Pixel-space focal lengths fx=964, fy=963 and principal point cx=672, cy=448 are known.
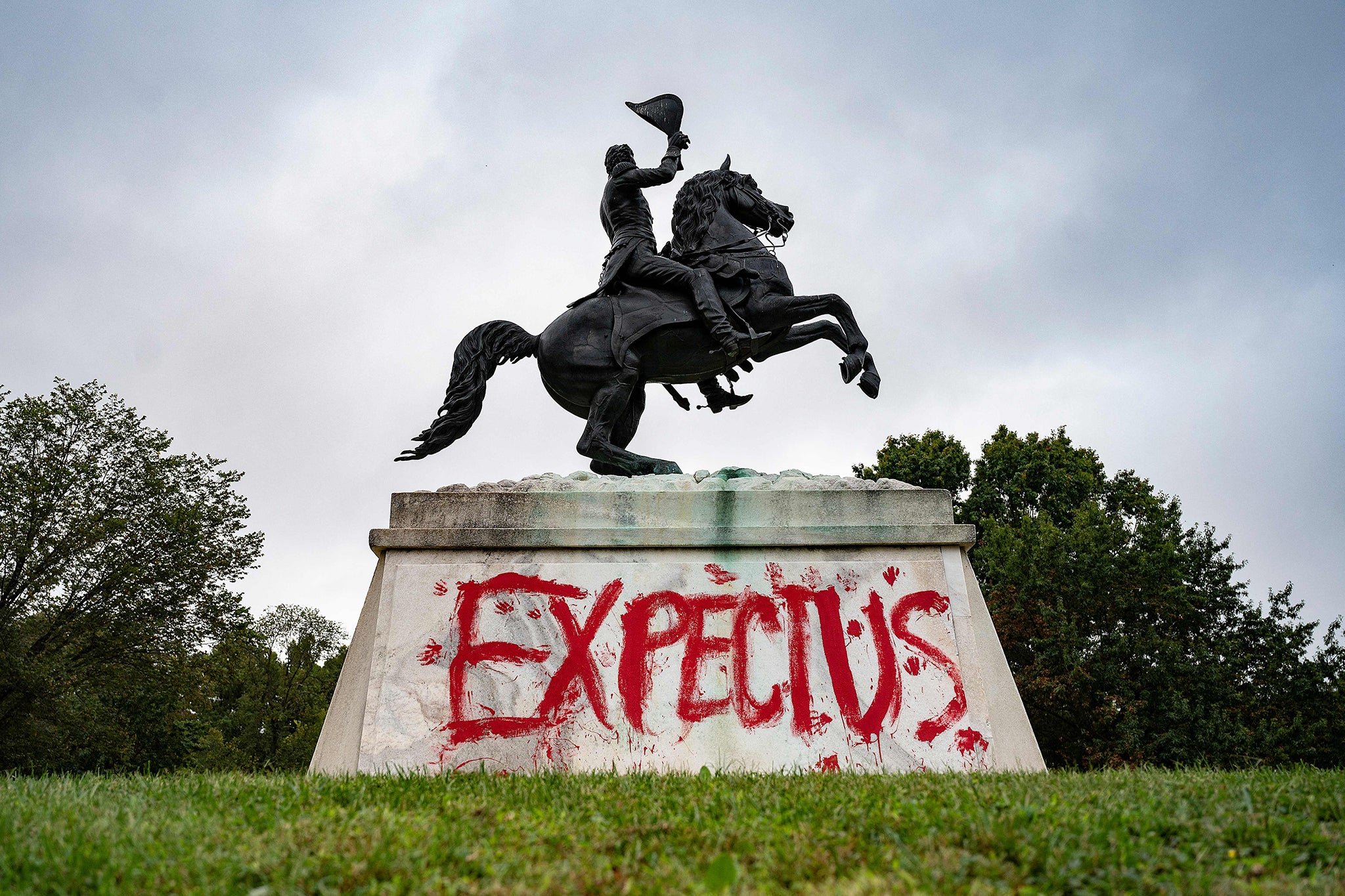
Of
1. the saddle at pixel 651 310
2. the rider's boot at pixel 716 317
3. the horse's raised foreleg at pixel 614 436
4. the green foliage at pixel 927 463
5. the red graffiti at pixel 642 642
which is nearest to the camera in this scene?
the red graffiti at pixel 642 642

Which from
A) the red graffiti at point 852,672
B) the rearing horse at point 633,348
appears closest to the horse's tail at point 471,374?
the rearing horse at point 633,348

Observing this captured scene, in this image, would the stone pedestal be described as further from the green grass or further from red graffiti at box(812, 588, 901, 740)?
the green grass

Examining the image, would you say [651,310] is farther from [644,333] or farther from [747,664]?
[747,664]

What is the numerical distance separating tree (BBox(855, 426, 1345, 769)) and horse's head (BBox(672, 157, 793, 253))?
1535 cm

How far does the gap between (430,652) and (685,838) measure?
Result: 3059 mm

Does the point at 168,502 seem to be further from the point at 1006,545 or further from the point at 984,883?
the point at 984,883

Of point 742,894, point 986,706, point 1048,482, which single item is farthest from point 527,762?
point 1048,482

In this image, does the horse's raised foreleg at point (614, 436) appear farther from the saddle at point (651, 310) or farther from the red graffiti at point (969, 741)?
the red graffiti at point (969, 741)

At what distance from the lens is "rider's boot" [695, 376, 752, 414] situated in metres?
8.91

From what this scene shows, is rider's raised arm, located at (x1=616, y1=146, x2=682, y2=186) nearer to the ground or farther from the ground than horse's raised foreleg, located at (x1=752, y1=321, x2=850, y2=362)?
farther from the ground

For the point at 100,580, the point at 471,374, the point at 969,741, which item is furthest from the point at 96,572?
the point at 969,741

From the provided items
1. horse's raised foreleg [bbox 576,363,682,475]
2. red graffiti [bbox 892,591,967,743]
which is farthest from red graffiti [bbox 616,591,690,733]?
horse's raised foreleg [bbox 576,363,682,475]

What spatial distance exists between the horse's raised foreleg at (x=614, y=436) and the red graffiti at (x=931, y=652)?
2215 mm

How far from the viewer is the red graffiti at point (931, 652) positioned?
19.0 ft
